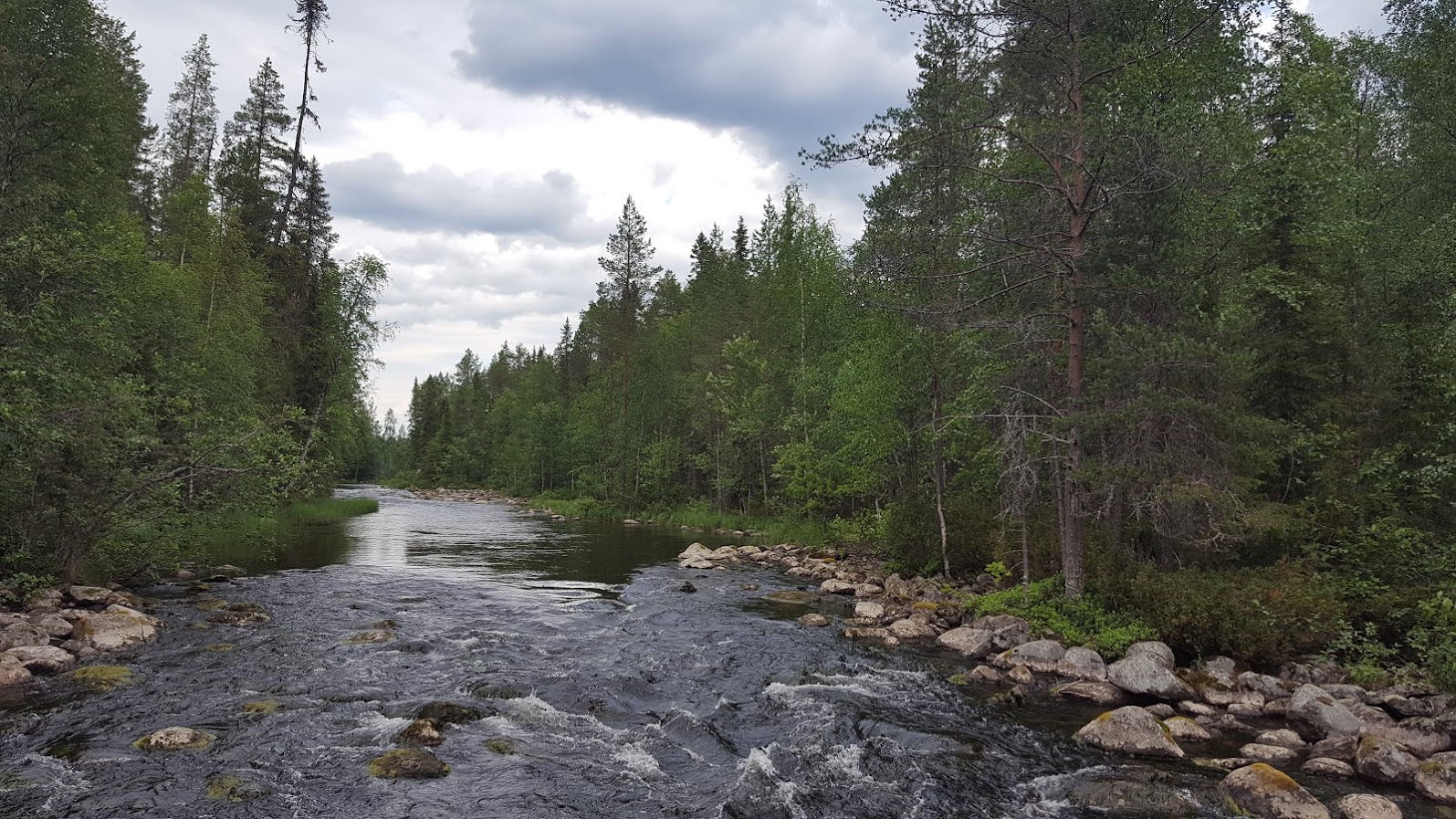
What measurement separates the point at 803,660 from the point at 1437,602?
9.72 m

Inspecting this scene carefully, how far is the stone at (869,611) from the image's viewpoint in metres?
16.3

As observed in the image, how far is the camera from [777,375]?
125ft

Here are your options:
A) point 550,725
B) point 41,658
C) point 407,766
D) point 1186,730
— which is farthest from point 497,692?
point 1186,730

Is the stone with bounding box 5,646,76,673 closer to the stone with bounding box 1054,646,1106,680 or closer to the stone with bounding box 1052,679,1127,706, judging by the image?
the stone with bounding box 1052,679,1127,706

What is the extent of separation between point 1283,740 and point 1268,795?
7.05 feet

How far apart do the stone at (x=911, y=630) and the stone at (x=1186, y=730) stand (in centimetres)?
550

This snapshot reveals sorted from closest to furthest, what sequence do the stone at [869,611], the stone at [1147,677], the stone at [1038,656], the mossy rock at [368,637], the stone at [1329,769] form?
the stone at [1329,769], the stone at [1147,677], the stone at [1038,656], the mossy rock at [368,637], the stone at [869,611]

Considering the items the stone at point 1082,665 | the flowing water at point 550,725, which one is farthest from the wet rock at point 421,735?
the stone at point 1082,665

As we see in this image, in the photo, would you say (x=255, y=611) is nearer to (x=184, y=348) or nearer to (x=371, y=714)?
(x=371, y=714)

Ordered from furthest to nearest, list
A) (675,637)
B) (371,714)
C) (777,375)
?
1. (777,375)
2. (675,637)
3. (371,714)

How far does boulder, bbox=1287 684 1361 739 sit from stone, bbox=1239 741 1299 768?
0.85 m

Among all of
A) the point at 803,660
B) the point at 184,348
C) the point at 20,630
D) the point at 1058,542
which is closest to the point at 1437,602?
the point at 1058,542

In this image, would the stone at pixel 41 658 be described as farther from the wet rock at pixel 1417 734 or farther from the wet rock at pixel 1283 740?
the wet rock at pixel 1417 734

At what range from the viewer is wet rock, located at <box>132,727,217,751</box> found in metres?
8.41
